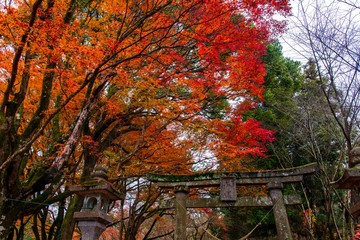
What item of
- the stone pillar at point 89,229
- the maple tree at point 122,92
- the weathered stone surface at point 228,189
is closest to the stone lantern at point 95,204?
the stone pillar at point 89,229

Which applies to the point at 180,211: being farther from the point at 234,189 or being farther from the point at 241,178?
the point at 241,178

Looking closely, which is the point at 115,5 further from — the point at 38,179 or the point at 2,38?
the point at 38,179

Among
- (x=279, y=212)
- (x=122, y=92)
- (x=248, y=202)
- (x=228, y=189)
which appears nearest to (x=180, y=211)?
(x=228, y=189)

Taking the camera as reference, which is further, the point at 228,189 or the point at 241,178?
the point at 241,178

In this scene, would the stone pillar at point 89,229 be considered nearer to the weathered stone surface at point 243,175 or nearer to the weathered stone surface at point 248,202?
the weathered stone surface at point 243,175

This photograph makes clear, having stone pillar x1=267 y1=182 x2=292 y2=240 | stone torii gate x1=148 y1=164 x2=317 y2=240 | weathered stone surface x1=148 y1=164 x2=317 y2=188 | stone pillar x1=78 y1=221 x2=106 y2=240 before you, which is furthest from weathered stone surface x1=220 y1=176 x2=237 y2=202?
stone pillar x1=78 y1=221 x2=106 y2=240

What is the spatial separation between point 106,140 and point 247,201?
237 inches

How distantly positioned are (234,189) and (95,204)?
3418 millimetres

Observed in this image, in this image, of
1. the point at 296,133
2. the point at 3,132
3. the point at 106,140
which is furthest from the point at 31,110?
the point at 296,133

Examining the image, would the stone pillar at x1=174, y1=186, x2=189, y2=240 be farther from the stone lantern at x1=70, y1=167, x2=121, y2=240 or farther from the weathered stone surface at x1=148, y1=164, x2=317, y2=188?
the stone lantern at x1=70, y1=167, x2=121, y2=240

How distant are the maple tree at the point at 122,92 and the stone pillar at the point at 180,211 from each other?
6.83 ft

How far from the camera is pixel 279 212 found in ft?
23.7

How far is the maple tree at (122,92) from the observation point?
25.9ft

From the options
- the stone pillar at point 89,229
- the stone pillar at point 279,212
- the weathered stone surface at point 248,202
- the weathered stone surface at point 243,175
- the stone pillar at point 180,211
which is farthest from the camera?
the weathered stone surface at point 243,175
